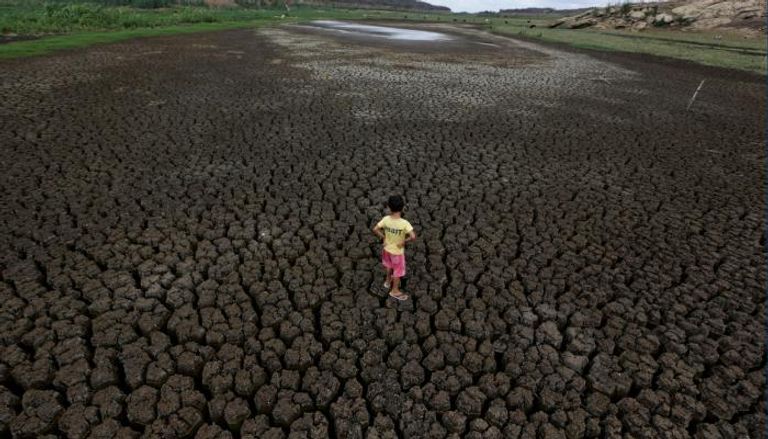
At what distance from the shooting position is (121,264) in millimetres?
5102

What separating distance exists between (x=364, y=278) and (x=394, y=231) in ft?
3.18

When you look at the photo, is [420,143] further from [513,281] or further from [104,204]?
[104,204]

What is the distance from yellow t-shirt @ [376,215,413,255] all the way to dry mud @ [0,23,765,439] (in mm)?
656

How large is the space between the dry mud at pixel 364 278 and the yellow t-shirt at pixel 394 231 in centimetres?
66

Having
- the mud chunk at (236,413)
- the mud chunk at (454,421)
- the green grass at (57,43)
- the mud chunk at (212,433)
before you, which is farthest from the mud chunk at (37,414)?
the green grass at (57,43)

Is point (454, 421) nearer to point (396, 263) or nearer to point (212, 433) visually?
point (396, 263)

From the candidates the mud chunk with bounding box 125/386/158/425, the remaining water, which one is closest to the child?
the mud chunk with bounding box 125/386/158/425

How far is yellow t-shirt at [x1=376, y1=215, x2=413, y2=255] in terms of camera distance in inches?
175

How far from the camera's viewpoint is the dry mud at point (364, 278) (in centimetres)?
356

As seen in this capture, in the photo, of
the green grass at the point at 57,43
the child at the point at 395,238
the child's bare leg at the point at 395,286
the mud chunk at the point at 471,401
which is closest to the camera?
the mud chunk at the point at 471,401

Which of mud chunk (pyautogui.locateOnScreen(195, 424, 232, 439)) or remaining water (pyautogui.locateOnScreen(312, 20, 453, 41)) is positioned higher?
remaining water (pyautogui.locateOnScreen(312, 20, 453, 41))

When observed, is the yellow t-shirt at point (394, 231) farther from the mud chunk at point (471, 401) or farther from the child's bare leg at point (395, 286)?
the mud chunk at point (471, 401)

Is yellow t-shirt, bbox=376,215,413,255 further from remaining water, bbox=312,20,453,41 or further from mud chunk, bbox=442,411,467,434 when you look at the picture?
remaining water, bbox=312,20,453,41

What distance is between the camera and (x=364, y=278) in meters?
5.14
